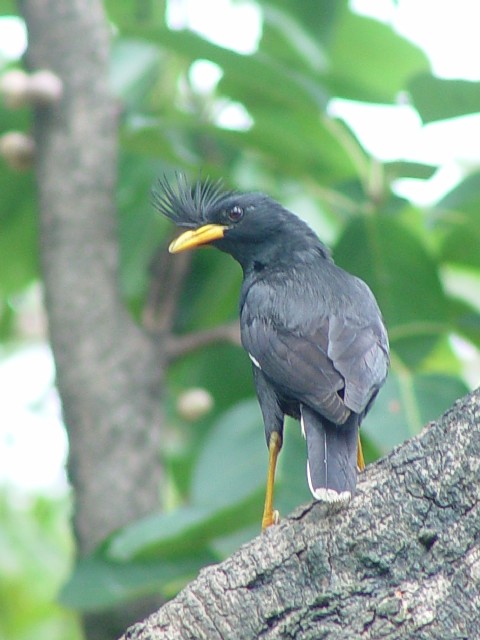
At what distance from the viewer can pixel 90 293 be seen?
17.4ft

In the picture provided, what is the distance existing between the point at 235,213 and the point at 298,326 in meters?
1.08

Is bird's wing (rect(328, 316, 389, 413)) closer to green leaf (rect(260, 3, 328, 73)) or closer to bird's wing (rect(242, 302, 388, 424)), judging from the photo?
bird's wing (rect(242, 302, 388, 424))

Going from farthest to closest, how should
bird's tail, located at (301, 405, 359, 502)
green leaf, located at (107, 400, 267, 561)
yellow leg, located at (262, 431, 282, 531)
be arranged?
green leaf, located at (107, 400, 267, 561)
yellow leg, located at (262, 431, 282, 531)
bird's tail, located at (301, 405, 359, 502)

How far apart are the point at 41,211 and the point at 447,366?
87.3 inches

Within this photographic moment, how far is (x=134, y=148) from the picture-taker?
5.43 m

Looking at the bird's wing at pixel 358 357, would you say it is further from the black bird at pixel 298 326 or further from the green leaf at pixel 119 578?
the green leaf at pixel 119 578

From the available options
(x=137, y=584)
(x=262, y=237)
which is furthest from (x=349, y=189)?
(x=137, y=584)

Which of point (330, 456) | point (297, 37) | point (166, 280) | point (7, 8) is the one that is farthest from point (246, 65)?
point (330, 456)

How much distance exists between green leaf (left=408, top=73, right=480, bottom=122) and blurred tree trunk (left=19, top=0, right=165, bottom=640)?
1.60 meters

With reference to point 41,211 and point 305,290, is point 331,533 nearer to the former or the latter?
point 305,290

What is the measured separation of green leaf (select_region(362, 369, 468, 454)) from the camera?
4582 millimetres

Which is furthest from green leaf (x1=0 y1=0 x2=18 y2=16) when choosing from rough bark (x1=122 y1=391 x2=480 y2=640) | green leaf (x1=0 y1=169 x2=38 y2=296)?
rough bark (x1=122 y1=391 x2=480 y2=640)

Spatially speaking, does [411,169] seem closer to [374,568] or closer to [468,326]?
[468,326]

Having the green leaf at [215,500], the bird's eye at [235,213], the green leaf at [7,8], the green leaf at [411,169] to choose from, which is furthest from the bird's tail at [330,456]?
the green leaf at [7,8]
